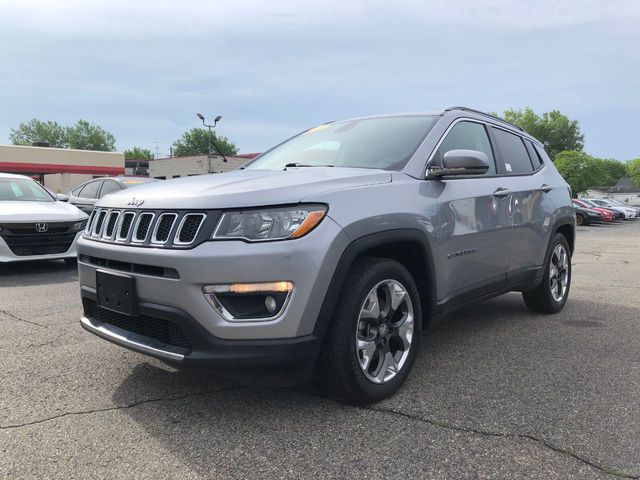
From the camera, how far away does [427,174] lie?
3.46 m

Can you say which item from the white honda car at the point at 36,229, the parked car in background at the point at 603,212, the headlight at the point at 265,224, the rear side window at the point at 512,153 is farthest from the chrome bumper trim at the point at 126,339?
the parked car in background at the point at 603,212

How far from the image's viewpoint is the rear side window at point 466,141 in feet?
12.3

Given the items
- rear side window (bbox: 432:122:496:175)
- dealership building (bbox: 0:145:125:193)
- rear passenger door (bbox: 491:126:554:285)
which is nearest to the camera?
rear side window (bbox: 432:122:496:175)

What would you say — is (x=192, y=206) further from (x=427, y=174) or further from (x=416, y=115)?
(x=416, y=115)

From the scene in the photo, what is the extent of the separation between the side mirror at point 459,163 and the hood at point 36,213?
20.7 feet

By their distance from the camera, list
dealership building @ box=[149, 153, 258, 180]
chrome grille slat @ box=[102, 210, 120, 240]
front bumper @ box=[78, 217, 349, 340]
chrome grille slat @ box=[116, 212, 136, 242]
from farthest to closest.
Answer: dealership building @ box=[149, 153, 258, 180] → chrome grille slat @ box=[102, 210, 120, 240] → chrome grille slat @ box=[116, 212, 136, 242] → front bumper @ box=[78, 217, 349, 340]

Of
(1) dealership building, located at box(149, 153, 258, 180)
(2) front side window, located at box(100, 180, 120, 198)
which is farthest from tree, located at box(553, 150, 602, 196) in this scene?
(2) front side window, located at box(100, 180, 120, 198)

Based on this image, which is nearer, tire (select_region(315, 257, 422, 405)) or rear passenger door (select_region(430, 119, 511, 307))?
tire (select_region(315, 257, 422, 405))

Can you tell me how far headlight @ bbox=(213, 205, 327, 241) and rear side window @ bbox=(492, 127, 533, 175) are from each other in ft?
8.38

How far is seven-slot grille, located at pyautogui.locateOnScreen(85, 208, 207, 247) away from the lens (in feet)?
8.69

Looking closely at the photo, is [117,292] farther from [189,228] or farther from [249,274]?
[249,274]

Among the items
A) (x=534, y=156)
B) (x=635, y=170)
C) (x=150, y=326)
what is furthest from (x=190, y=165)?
(x=635, y=170)

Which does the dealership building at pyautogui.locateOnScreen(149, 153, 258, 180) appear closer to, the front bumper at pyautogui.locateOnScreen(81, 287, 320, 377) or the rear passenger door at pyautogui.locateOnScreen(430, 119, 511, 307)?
the rear passenger door at pyautogui.locateOnScreen(430, 119, 511, 307)

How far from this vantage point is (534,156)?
17.2ft
